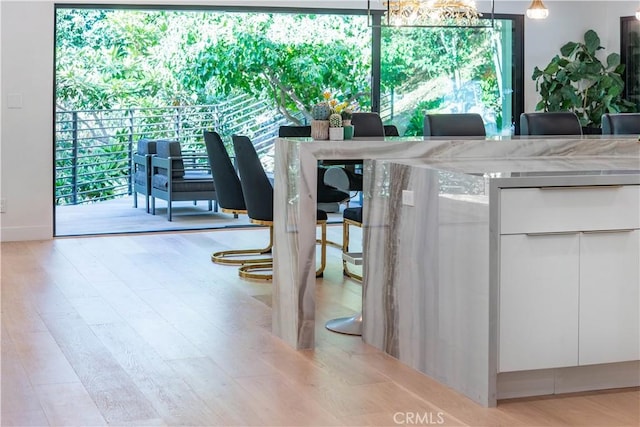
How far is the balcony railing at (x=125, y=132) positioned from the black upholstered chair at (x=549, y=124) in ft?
15.7

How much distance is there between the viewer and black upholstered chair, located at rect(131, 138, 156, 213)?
31.5 ft

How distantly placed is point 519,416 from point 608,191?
3.11ft

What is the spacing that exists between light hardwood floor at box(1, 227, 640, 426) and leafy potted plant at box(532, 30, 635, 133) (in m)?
3.99

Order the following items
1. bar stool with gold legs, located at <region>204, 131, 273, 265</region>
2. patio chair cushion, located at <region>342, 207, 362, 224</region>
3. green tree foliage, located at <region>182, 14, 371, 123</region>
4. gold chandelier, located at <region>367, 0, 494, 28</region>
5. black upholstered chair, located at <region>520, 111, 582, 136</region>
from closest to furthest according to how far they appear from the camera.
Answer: gold chandelier, located at <region>367, 0, 494, 28</region>
patio chair cushion, located at <region>342, 207, 362, 224</region>
black upholstered chair, located at <region>520, 111, 582, 136</region>
bar stool with gold legs, located at <region>204, 131, 273, 265</region>
green tree foliage, located at <region>182, 14, 371, 123</region>

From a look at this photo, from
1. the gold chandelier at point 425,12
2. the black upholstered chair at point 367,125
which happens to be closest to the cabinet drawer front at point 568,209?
the gold chandelier at point 425,12

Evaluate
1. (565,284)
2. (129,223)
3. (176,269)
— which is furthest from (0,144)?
(565,284)

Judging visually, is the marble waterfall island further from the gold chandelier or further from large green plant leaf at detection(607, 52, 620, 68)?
large green plant leaf at detection(607, 52, 620, 68)

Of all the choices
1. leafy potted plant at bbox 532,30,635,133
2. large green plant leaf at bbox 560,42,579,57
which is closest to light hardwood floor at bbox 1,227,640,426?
leafy potted plant at bbox 532,30,635,133

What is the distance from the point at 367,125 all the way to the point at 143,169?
162 inches

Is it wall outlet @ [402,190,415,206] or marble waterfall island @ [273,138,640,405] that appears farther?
marble waterfall island @ [273,138,640,405]

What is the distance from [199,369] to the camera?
154 inches

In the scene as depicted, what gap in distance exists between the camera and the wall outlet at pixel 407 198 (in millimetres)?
3945

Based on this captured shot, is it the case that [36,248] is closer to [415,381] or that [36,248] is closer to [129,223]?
[129,223]

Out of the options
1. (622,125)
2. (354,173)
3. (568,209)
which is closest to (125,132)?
(354,173)
